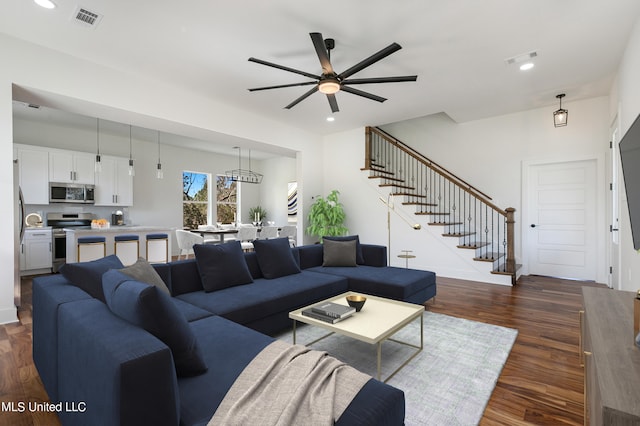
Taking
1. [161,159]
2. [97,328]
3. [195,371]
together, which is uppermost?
[161,159]

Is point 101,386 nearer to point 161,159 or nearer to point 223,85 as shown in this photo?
point 223,85

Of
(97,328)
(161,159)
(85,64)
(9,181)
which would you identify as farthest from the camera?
(161,159)

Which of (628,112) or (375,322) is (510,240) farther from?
(375,322)

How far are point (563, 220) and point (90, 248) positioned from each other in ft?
26.4

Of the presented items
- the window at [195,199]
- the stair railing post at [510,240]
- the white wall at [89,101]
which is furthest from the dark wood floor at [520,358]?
the window at [195,199]

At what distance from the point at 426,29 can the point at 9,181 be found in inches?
→ 178

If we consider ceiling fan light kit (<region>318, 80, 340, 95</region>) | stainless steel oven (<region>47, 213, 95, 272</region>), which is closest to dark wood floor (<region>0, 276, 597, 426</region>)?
stainless steel oven (<region>47, 213, 95, 272</region>)

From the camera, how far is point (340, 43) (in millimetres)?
3264

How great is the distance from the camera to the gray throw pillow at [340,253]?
13.6 feet

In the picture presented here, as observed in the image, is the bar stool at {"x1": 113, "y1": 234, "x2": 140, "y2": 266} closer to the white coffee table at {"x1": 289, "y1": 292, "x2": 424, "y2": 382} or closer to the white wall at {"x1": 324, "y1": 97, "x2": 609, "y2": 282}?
the white wall at {"x1": 324, "y1": 97, "x2": 609, "y2": 282}

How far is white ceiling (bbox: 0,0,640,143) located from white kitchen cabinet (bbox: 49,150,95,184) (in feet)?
11.7

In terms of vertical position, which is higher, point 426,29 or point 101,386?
point 426,29

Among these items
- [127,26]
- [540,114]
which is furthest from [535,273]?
[127,26]

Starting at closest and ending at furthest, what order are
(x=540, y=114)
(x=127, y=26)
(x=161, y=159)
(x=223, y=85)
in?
1. (x=127, y=26)
2. (x=223, y=85)
3. (x=540, y=114)
4. (x=161, y=159)
